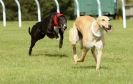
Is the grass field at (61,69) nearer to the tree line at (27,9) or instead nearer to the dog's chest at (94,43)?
the dog's chest at (94,43)

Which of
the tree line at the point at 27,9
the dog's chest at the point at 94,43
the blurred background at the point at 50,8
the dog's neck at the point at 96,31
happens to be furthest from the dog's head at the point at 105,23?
the tree line at the point at 27,9

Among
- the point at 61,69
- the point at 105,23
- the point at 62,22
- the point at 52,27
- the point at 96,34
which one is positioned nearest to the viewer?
the point at 105,23

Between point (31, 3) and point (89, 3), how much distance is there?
8053mm

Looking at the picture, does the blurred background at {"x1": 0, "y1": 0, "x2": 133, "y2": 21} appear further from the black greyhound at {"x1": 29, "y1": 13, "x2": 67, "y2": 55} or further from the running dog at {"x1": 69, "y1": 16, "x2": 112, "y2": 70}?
the running dog at {"x1": 69, "y1": 16, "x2": 112, "y2": 70}

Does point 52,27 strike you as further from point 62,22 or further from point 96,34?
point 96,34

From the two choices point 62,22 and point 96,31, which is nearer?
point 96,31

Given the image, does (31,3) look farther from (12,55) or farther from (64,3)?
(12,55)

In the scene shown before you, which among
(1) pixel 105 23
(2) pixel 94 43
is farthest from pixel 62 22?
(1) pixel 105 23

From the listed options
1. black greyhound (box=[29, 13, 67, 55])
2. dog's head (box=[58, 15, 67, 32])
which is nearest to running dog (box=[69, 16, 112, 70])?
dog's head (box=[58, 15, 67, 32])

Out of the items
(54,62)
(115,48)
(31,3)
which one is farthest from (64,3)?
(54,62)

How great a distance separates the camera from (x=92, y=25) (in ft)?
35.8

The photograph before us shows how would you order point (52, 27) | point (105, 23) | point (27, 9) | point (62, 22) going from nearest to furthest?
1. point (105, 23)
2. point (62, 22)
3. point (52, 27)
4. point (27, 9)

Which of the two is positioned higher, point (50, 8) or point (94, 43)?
point (50, 8)

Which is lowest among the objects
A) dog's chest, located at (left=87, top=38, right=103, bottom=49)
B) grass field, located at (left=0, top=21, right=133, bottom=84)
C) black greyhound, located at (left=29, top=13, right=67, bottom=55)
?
grass field, located at (left=0, top=21, right=133, bottom=84)
